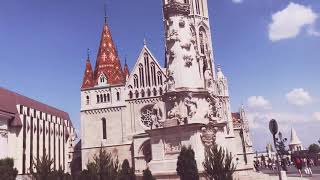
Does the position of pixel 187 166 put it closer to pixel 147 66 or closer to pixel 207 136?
pixel 207 136

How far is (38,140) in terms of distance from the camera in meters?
47.8

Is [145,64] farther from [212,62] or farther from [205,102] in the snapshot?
[205,102]

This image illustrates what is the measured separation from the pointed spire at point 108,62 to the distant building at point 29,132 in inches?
375

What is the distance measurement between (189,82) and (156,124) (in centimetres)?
284

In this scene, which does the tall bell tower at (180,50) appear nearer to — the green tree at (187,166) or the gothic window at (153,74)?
the green tree at (187,166)

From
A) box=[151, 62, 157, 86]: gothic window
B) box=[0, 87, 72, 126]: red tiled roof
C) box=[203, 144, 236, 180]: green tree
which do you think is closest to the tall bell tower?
box=[203, 144, 236, 180]: green tree

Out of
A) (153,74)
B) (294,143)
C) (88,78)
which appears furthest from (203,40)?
(294,143)

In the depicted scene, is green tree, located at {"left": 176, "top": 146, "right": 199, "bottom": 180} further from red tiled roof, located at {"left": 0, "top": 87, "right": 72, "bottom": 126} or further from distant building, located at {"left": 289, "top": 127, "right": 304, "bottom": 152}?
distant building, located at {"left": 289, "top": 127, "right": 304, "bottom": 152}

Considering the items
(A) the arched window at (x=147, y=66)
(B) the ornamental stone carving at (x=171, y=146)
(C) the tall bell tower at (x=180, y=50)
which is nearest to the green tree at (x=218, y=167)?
(B) the ornamental stone carving at (x=171, y=146)

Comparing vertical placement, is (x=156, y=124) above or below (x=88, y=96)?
below

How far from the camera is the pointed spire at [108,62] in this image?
152ft

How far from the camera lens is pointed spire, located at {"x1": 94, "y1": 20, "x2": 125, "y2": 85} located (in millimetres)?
46269

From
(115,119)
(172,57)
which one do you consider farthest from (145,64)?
(172,57)

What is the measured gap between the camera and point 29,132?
4569cm
